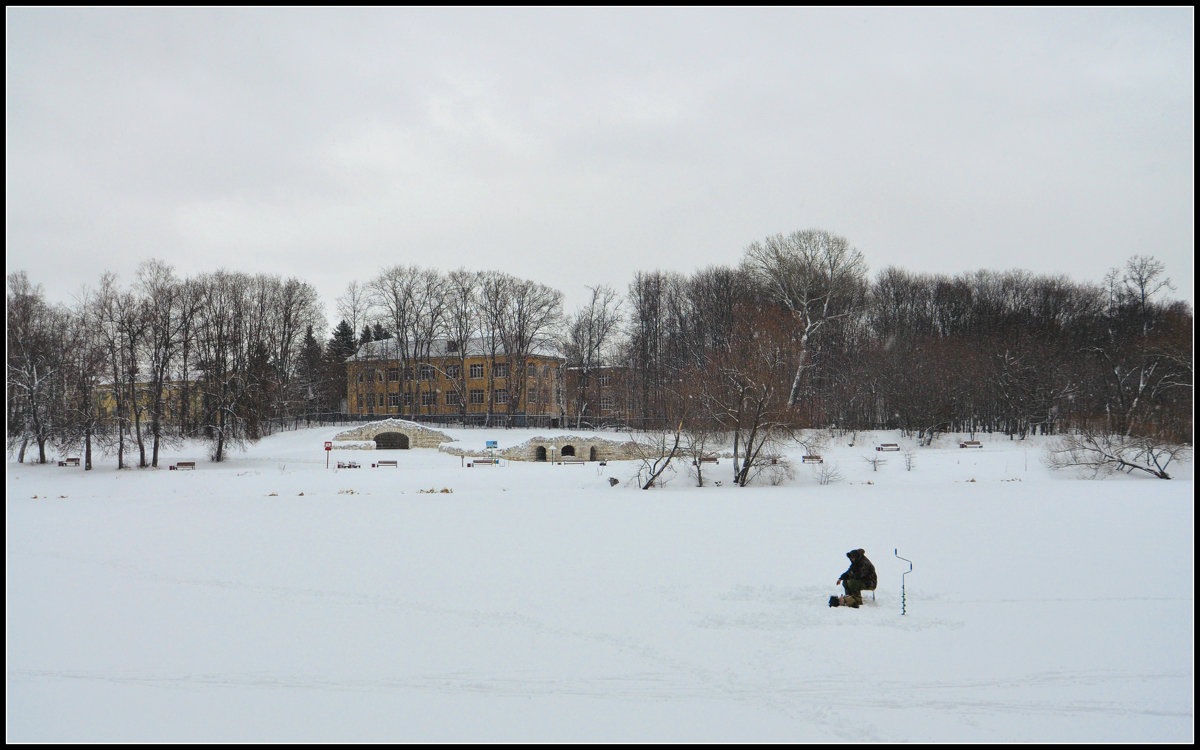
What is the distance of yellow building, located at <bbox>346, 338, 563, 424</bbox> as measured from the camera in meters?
72.2

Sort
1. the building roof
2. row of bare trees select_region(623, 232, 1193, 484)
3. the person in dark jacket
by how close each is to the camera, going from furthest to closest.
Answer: the building roof, row of bare trees select_region(623, 232, 1193, 484), the person in dark jacket

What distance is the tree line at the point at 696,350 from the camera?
4262 cm

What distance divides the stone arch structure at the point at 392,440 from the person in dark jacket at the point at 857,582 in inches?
1770

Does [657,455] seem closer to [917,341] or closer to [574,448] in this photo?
[574,448]

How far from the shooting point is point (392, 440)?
A: 55.7 m

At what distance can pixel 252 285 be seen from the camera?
65500 mm

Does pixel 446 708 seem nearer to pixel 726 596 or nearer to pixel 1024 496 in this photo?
pixel 726 596

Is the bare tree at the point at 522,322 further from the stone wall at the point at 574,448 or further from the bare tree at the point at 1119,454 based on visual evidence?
the bare tree at the point at 1119,454

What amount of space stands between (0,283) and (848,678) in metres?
15.6

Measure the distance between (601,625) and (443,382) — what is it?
2481 inches

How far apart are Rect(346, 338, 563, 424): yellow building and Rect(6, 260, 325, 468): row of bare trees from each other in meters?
20.0

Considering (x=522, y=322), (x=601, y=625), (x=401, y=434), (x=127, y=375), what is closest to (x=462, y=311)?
(x=522, y=322)

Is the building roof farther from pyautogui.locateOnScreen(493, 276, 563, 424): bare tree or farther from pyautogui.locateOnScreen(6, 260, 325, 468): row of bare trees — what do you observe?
pyautogui.locateOnScreen(6, 260, 325, 468): row of bare trees

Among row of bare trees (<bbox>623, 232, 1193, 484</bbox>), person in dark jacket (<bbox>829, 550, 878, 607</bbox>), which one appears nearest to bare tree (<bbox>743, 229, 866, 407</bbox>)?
row of bare trees (<bbox>623, 232, 1193, 484</bbox>)
